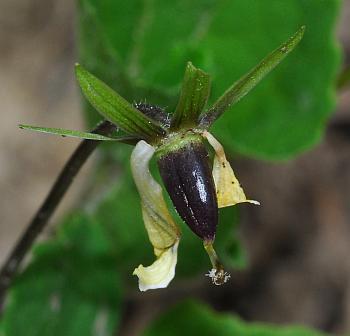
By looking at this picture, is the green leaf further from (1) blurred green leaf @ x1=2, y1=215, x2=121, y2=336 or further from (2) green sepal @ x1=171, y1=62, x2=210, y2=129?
(2) green sepal @ x1=171, y1=62, x2=210, y2=129

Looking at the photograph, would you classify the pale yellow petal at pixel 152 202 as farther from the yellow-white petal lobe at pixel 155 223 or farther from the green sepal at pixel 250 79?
the green sepal at pixel 250 79

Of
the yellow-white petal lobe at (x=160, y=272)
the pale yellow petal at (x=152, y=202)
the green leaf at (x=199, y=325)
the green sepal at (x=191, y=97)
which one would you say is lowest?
the green leaf at (x=199, y=325)

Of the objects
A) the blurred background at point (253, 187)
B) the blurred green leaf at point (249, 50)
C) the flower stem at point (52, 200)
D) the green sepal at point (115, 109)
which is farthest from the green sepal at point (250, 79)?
the blurred background at point (253, 187)

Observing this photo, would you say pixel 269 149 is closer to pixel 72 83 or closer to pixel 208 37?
pixel 208 37

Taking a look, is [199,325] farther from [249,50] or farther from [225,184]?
[225,184]

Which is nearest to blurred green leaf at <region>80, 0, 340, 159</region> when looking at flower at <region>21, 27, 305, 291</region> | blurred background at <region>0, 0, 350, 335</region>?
blurred background at <region>0, 0, 350, 335</region>
